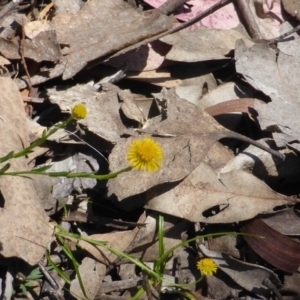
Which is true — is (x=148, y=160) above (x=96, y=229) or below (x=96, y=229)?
above

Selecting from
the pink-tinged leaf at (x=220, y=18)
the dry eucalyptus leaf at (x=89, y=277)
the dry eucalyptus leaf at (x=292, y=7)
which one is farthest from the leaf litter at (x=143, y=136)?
the dry eucalyptus leaf at (x=292, y=7)

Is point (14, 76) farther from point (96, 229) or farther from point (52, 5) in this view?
point (96, 229)

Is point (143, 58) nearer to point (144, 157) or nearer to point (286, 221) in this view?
point (144, 157)

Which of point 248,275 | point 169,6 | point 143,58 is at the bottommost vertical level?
point 248,275

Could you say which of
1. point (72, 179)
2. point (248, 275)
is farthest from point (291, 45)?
point (72, 179)

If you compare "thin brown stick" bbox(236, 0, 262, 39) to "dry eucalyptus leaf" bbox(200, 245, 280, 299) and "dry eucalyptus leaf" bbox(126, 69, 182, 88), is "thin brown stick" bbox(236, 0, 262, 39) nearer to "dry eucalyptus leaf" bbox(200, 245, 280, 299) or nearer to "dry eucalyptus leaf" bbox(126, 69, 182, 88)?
"dry eucalyptus leaf" bbox(126, 69, 182, 88)

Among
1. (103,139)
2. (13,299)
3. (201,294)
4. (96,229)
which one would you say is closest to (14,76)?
(103,139)
